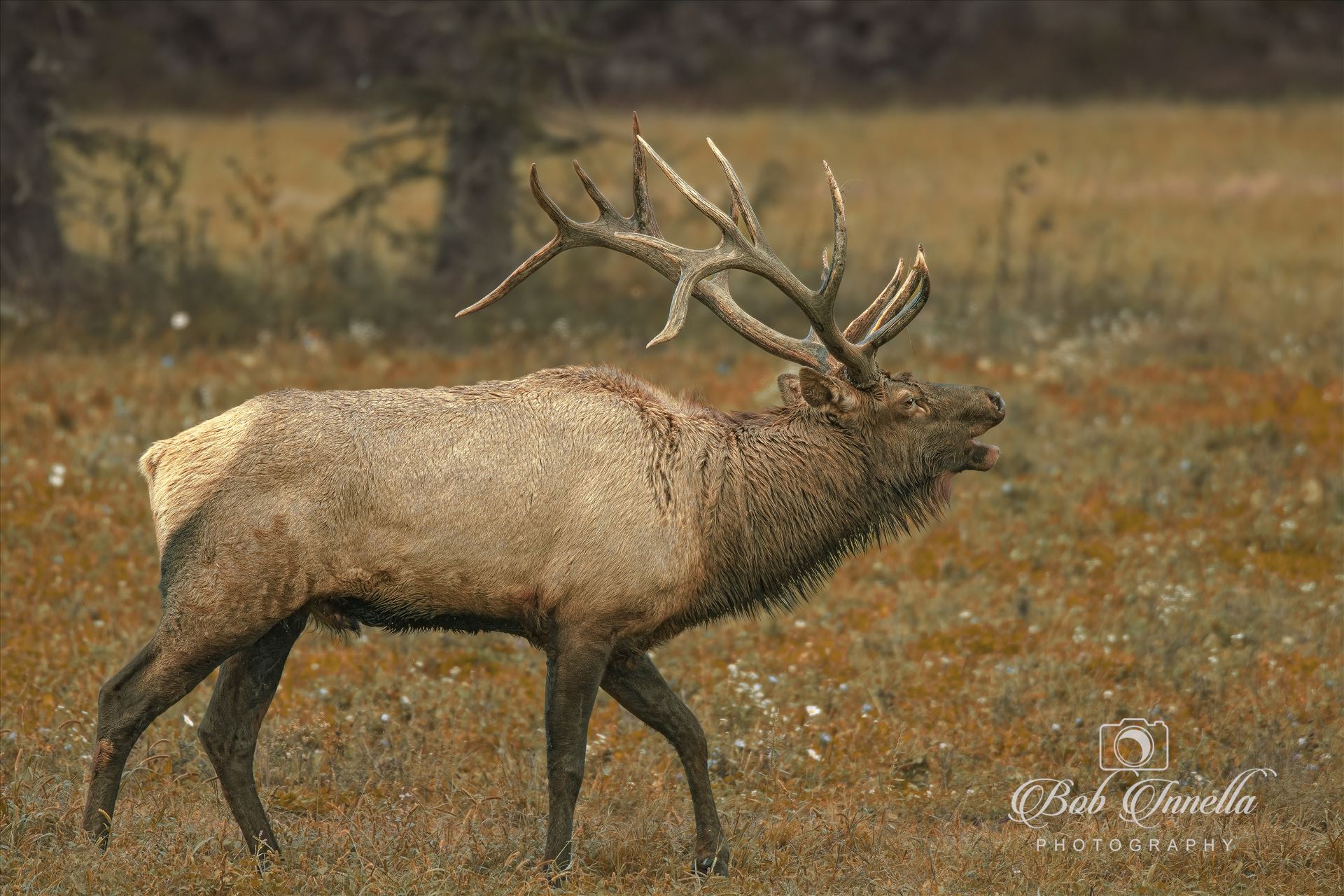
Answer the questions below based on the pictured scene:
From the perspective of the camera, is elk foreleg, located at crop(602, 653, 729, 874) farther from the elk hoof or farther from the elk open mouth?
the elk open mouth

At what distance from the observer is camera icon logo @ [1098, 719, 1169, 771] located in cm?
737

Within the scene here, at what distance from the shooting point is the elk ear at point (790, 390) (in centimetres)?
687

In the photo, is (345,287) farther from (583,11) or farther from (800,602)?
(800,602)

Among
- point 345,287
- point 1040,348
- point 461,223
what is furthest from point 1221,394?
point 345,287

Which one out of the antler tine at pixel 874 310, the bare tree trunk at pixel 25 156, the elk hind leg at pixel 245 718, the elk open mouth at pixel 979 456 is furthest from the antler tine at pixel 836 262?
the bare tree trunk at pixel 25 156

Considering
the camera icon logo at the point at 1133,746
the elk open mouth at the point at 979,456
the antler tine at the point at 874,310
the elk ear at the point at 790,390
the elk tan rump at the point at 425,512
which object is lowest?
the camera icon logo at the point at 1133,746

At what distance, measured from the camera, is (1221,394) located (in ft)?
41.4

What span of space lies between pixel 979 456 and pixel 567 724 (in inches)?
80.4

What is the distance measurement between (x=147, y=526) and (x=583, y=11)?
25.1ft

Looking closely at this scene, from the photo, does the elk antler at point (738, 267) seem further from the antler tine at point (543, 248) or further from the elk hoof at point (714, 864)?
the elk hoof at point (714, 864)

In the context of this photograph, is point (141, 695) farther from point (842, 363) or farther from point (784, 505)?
point (842, 363)

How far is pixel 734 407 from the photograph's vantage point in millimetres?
11906

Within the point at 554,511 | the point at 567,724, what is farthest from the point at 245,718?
the point at 554,511

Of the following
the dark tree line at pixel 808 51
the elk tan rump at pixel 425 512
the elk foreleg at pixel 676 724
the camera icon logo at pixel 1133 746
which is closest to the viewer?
the elk tan rump at pixel 425 512
